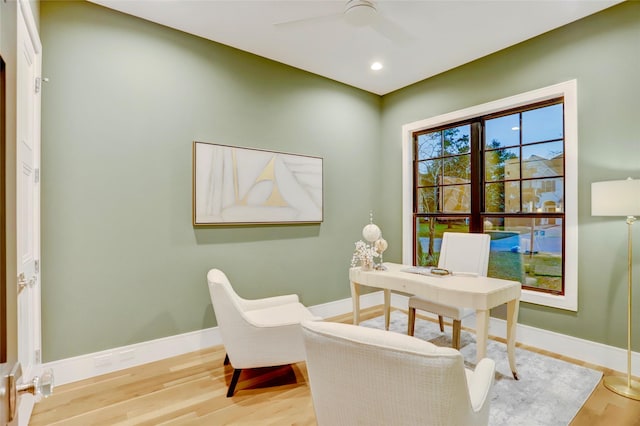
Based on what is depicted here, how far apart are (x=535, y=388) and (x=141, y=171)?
3513mm

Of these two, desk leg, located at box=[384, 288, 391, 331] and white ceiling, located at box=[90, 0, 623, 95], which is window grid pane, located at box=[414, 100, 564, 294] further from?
desk leg, located at box=[384, 288, 391, 331]

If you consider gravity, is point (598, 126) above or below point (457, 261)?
above

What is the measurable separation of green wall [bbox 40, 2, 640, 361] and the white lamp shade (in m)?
0.51

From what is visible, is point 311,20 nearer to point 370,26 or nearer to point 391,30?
point 370,26

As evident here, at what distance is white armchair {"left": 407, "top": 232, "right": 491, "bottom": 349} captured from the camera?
9.40 feet

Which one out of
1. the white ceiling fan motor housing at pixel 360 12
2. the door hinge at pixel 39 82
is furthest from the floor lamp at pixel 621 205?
the door hinge at pixel 39 82

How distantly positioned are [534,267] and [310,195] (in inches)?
96.4

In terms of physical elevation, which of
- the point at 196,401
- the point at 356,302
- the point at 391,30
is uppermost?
the point at 391,30

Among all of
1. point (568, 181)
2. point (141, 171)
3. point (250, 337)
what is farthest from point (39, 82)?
point (568, 181)

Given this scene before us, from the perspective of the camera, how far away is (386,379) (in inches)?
42.3

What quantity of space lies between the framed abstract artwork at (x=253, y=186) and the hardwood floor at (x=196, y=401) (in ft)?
4.36

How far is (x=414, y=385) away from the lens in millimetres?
1035

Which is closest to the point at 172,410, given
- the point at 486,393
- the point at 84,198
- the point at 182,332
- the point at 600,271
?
the point at 182,332

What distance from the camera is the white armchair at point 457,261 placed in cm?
287
